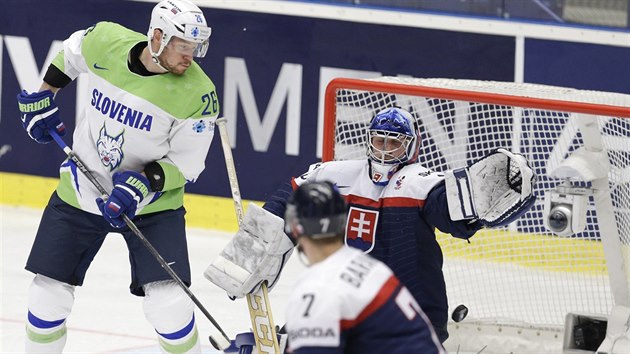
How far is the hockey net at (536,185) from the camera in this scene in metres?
5.31

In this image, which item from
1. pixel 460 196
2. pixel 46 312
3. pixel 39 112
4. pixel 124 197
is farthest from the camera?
pixel 39 112

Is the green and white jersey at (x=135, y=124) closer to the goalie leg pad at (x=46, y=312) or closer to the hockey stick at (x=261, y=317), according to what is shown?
the hockey stick at (x=261, y=317)

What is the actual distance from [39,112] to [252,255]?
0.92 m

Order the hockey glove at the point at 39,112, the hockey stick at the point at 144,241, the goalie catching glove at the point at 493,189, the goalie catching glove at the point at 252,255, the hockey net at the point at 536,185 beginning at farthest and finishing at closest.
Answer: the hockey net at the point at 536,185
the hockey glove at the point at 39,112
the hockey stick at the point at 144,241
the goalie catching glove at the point at 252,255
the goalie catching glove at the point at 493,189

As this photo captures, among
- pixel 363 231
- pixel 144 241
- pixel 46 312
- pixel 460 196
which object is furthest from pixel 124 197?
pixel 460 196

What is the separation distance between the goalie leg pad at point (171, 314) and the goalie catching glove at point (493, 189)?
0.96 m

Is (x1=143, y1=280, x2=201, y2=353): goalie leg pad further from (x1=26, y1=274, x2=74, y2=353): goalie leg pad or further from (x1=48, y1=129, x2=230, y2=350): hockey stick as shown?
(x1=26, y1=274, x2=74, y2=353): goalie leg pad

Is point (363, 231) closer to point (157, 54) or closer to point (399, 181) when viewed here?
point (399, 181)

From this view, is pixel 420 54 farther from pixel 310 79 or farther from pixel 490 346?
pixel 490 346

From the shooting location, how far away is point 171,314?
4.76 meters

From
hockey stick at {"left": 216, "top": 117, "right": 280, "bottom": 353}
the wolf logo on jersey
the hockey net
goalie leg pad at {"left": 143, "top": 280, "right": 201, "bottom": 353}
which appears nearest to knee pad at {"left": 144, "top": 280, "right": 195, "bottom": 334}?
goalie leg pad at {"left": 143, "top": 280, "right": 201, "bottom": 353}

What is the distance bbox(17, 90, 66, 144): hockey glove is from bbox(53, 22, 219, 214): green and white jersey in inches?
4.4

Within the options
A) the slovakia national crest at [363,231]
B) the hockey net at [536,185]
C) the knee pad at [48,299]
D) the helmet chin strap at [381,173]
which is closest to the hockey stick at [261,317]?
the slovakia national crest at [363,231]

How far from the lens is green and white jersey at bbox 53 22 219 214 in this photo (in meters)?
4.75
